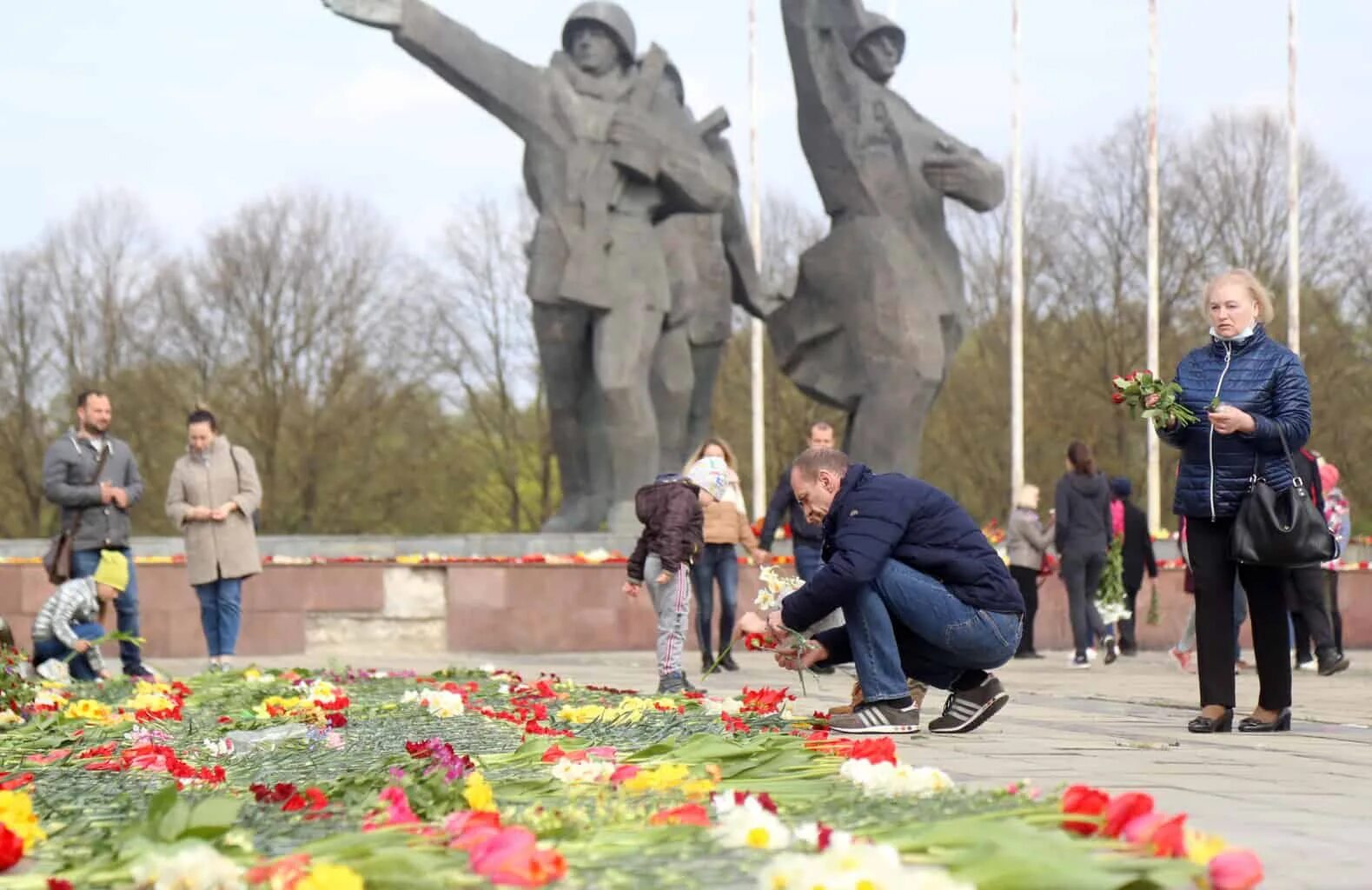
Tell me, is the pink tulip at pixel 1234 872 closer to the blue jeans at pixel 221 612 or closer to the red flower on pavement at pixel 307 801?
the red flower on pavement at pixel 307 801

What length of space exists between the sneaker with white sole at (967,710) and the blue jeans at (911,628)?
0.47 ft

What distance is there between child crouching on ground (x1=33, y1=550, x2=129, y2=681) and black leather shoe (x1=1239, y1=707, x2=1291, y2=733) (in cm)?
656

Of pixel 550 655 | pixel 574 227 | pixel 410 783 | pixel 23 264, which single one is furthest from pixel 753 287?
pixel 23 264

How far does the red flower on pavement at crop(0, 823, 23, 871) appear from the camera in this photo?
402 centimetres

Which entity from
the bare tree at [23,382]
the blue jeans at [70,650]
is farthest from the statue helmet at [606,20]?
the bare tree at [23,382]

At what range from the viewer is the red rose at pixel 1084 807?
4.05 metres

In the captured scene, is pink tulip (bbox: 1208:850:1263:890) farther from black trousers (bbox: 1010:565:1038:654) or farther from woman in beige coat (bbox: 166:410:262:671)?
black trousers (bbox: 1010:565:1038:654)

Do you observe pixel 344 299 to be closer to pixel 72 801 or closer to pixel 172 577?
pixel 172 577

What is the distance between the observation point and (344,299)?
42969 millimetres

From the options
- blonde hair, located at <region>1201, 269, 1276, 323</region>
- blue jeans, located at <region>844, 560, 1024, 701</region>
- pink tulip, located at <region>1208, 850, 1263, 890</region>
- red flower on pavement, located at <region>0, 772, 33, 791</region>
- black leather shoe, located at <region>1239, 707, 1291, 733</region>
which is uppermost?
blonde hair, located at <region>1201, 269, 1276, 323</region>

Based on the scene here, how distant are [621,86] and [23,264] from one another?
2490 cm

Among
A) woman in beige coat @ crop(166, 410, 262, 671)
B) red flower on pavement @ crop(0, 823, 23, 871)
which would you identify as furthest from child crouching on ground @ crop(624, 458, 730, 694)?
red flower on pavement @ crop(0, 823, 23, 871)

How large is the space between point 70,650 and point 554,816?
8.45 metres

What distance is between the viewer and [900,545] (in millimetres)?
7289
